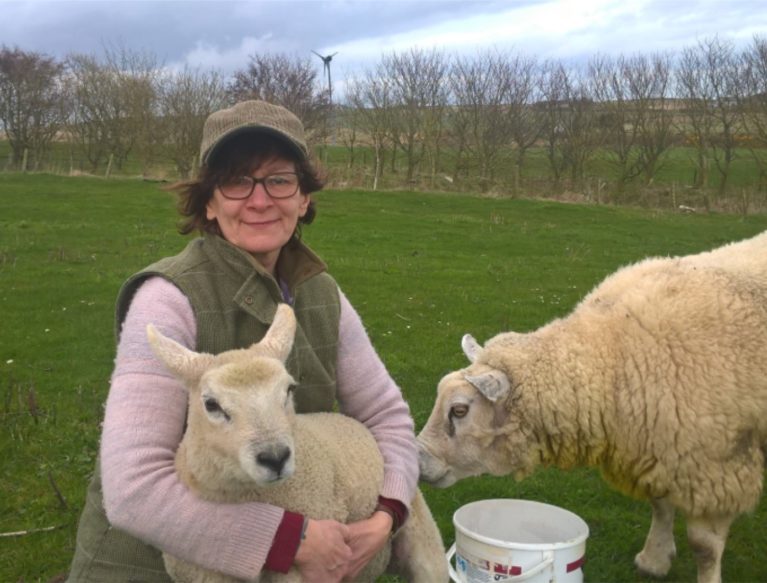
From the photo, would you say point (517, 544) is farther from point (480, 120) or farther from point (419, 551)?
point (480, 120)

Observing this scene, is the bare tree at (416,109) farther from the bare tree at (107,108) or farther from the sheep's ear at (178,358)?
the sheep's ear at (178,358)

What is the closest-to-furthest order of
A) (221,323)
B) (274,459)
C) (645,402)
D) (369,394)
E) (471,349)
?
(274,459)
(221,323)
(369,394)
(645,402)
(471,349)

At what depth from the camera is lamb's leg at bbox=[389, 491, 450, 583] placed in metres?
2.78

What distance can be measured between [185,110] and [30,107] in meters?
6.71

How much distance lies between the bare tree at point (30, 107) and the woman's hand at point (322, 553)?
106ft

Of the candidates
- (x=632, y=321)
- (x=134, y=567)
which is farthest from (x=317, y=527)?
(x=632, y=321)

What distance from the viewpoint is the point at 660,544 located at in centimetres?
416

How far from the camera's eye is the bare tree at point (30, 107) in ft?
103

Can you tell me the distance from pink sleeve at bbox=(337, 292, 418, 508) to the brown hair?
1.92 feet

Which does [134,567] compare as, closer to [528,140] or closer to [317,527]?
[317,527]

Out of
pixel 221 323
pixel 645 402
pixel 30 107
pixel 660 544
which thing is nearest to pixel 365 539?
pixel 221 323

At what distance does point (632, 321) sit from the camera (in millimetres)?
3793

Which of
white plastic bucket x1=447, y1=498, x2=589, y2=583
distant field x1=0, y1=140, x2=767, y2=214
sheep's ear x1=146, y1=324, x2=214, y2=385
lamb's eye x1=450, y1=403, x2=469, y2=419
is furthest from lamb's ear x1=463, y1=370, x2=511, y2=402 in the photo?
distant field x1=0, y1=140, x2=767, y2=214

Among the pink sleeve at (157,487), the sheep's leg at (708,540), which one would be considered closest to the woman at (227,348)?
the pink sleeve at (157,487)
